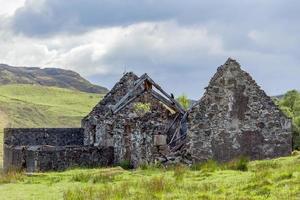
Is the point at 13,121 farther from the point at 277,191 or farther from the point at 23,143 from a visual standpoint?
the point at 277,191

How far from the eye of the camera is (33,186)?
27.8 m

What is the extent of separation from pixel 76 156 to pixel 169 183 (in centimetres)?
1779

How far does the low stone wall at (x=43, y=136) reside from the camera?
187 feet

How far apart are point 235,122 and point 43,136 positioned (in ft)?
76.4

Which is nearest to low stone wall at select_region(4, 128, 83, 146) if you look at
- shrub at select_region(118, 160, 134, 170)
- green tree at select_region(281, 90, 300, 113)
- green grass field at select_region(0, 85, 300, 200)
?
shrub at select_region(118, 160, 134, 170)

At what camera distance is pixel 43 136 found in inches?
2299

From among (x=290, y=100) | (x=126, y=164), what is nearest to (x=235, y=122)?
(x=126, y=164)

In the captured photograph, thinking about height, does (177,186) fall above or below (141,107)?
below

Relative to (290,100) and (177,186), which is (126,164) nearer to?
(177,186)

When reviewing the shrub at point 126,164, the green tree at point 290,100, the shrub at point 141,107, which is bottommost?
the shrub at point 126,164

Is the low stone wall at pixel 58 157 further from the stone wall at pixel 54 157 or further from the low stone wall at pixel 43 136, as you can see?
the low stone wall at pixel 43 136

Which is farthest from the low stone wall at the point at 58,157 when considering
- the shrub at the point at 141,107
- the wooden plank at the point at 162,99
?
the wooden plank at the point at 162,99

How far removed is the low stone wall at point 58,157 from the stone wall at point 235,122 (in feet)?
22.6

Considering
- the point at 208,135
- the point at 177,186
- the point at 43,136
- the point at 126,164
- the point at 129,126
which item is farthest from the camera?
the point at 43,136
